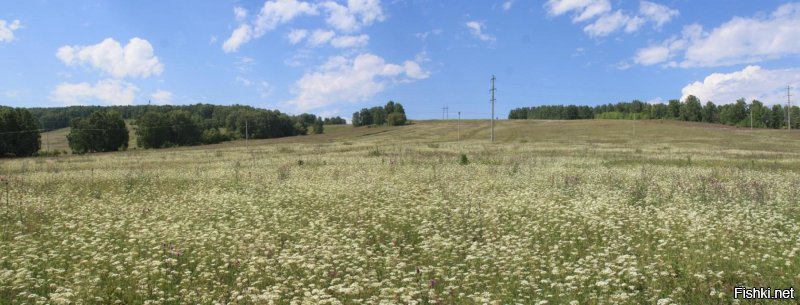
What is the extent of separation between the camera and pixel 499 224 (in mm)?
11359

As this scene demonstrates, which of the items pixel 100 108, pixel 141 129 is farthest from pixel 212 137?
pixel 100 108

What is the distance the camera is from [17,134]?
8931 centimetres

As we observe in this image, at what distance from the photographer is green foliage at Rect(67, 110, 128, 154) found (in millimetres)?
105750

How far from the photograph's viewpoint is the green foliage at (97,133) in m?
106

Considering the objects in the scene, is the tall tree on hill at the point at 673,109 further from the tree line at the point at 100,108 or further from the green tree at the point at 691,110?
the tree line at the point at 100,108

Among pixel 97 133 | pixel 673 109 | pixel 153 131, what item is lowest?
pixel 97 133

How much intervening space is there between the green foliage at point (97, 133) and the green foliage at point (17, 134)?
1132 centimetres

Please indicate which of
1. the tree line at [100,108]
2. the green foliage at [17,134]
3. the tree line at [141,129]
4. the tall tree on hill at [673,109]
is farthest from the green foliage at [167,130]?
the tall tree on hill at [673,109]

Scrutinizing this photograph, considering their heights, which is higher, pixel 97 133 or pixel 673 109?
pixel 673 109

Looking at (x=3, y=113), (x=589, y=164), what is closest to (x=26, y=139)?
(x=3, y=113)

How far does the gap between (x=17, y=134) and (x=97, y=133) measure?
17.8m

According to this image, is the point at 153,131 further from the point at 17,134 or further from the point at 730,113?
the point at 730,113

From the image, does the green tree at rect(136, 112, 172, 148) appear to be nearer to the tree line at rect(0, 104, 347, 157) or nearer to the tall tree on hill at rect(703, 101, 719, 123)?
the tree line at rect(0, 104, 347, 157)

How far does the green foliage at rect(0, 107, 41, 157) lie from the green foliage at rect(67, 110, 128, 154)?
1132 cm
